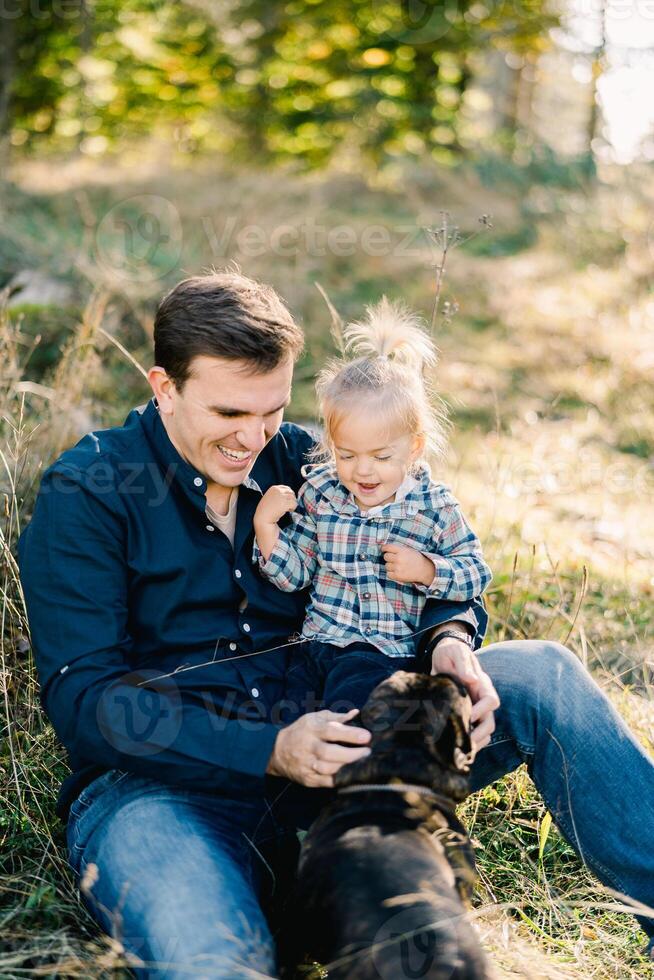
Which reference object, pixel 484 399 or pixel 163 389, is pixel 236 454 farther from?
pixel 484 399

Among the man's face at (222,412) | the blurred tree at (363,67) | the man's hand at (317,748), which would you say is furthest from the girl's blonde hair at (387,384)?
the blurred tree at (363,67)

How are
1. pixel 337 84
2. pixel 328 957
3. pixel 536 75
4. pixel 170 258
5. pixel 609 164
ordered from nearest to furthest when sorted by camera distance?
pixel 328 957, pixel 170 258, pixel 609 164, pixel 337 84, pixel 536 75

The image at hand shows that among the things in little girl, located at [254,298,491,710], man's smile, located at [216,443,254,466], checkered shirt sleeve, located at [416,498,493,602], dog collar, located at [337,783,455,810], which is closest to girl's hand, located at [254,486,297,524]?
little girl, located at [254,298,491,710]

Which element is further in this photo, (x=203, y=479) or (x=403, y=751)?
(x=203, y=479)

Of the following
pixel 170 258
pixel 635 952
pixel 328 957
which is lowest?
pixel 170 258

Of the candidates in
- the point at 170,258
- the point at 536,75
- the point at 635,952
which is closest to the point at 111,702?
the point at 635,952

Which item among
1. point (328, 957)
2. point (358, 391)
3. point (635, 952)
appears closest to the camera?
point (328, 957)

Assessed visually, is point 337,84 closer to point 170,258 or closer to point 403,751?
point 170,258

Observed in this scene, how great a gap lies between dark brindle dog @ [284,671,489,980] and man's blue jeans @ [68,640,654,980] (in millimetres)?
182

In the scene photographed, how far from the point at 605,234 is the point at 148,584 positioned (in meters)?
8.80

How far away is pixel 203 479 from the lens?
253cm

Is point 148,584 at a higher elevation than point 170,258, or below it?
higher

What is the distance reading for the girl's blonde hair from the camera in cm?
260

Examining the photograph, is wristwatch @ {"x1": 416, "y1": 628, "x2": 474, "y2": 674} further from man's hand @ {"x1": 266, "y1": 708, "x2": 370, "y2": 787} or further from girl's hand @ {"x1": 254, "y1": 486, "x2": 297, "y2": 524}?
girl's hand @ {"x1": 254, "y1": 486, "x2": 297, "y2": 524}
